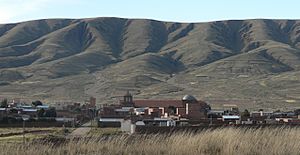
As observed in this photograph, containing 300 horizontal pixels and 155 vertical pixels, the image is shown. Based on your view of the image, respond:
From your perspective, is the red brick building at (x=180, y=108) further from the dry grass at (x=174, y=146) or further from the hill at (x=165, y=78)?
the dry grass at (x=174, y=146)

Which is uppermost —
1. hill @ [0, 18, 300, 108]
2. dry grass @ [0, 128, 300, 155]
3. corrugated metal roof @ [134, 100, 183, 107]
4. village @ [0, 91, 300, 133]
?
hill @ [0, 18, 300, 108]

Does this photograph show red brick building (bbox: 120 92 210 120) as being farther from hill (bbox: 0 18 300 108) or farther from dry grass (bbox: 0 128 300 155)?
dry grass (bbox: 0 128 300 155)

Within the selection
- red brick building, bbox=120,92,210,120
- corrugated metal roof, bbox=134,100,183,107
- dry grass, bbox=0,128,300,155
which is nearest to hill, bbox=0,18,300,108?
corrugated metal roof, bbox=134,100,183,107

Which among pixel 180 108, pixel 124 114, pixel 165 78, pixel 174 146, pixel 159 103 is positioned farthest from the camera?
pixel 165 78

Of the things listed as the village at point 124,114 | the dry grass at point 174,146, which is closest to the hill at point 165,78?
the village at point 124,114

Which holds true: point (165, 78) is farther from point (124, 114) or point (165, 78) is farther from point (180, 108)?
point (124, 114)

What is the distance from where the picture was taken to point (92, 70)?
17025 centimetres

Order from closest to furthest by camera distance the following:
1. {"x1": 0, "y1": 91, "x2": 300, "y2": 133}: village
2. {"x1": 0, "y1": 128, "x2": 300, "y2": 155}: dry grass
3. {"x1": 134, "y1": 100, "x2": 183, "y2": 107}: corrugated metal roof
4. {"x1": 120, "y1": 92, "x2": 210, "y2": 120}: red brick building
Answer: {"x1": 0, "y1": 128, "x2": 300, "y2": 155}: dry grass, {"x1": 0, "y1": 91, "x2": 300, "y2": 133}: village, {"x1": 120, "y1": 92, "x2": 210, "y2": 120}: red brick building, {"x1": 134, "y1": 100, "x2": 183, "y2": 107}: corrugated metal roof

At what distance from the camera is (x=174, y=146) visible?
9758 mm

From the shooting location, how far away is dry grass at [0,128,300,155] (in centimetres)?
938

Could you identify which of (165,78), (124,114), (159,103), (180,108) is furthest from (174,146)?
(165,78)

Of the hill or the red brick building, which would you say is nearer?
the red brick building

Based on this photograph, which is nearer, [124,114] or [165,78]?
[124,114]

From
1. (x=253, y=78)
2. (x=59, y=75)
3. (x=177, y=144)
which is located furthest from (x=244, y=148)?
(x=59, y=75)
